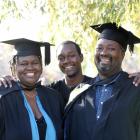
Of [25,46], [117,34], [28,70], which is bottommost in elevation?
[28,70]

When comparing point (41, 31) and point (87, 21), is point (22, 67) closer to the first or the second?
point (87, 21)

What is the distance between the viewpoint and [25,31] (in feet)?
42.2

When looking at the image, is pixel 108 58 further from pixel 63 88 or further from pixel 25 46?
pixel 63 88

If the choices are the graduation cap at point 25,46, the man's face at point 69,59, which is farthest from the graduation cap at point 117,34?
the graduation cap at point 25,46

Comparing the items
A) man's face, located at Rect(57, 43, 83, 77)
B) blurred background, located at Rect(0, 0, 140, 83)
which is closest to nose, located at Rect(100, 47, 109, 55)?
man's face, located at Rect(57, 43, 83, 77)

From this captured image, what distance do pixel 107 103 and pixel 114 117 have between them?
178mm

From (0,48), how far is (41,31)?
128 feet

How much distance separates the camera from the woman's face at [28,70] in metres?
6.79

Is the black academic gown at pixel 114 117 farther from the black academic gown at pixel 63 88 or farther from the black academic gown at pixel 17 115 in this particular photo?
the black academic gown at pixel 63 88

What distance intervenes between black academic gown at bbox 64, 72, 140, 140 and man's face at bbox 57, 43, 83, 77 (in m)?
1.00

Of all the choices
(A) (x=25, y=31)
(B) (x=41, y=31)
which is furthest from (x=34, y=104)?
(A) (x=25, y=31)

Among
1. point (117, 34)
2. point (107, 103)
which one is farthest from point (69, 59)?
point (107, 103)

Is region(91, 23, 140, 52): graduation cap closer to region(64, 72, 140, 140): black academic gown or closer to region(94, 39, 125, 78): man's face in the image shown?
region(94, 39, 125, 78): man's face

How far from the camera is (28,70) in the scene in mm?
6777
